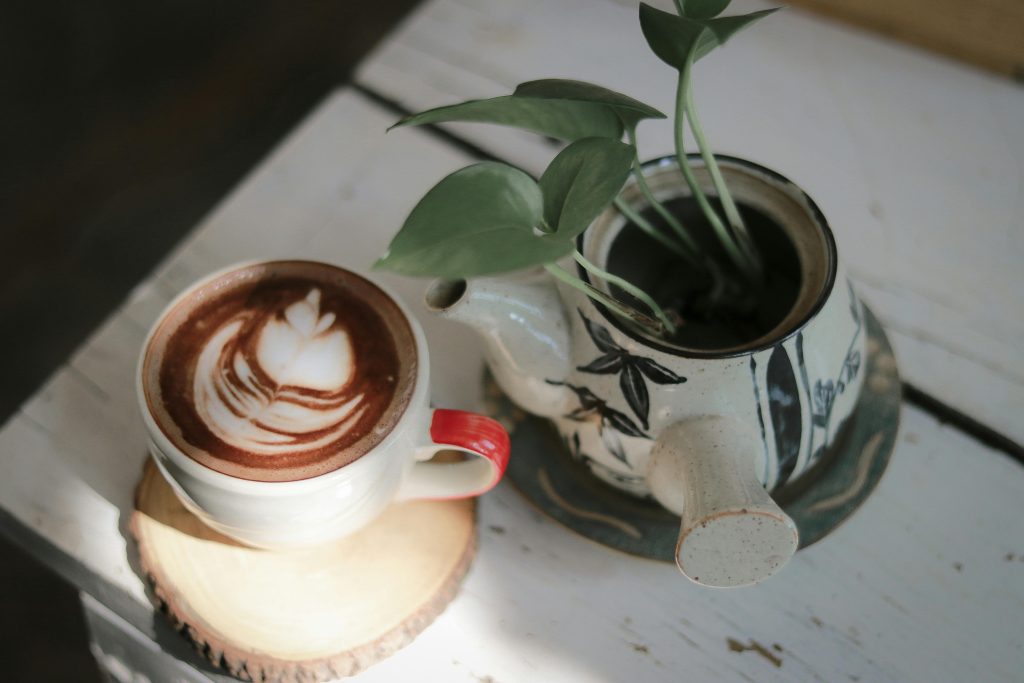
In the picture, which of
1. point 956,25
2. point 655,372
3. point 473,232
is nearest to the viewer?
point 473,232

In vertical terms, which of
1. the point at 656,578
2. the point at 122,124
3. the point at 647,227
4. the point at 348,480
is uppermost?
the point at 647,227

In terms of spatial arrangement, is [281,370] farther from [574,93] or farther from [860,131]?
[860,131]

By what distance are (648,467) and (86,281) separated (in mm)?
1065

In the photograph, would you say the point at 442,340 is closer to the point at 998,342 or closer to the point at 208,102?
the point at 998,342

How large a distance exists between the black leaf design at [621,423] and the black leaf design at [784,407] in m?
0.07

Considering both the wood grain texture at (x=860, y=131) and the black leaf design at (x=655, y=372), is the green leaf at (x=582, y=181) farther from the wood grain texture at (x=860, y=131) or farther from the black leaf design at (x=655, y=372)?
the wood grain texture at (x=860, y=131)

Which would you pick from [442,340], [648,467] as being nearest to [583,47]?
[442,340]

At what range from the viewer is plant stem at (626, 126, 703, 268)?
49 centimetres

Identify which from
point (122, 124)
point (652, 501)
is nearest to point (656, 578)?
point (652, 501)

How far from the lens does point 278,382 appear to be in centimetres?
53

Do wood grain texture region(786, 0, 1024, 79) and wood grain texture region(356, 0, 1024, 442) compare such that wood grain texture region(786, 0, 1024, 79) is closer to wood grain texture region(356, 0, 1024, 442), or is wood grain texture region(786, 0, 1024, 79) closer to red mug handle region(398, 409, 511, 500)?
wood grain texture region(356, 0, 1024, 442)

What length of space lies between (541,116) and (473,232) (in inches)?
4.4

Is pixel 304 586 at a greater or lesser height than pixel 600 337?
lesser

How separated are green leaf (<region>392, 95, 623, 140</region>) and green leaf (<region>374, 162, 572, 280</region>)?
0.03m
